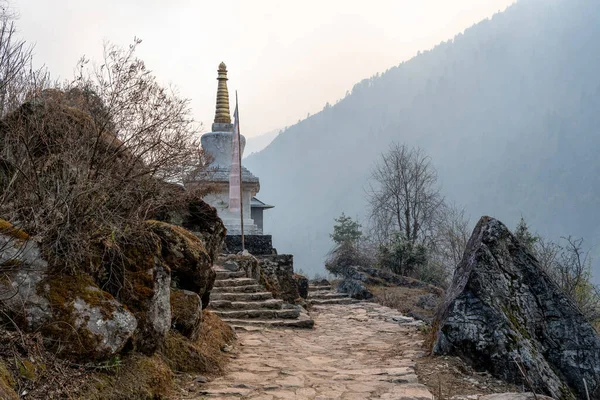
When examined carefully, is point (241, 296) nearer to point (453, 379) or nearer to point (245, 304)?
point (245, 304)

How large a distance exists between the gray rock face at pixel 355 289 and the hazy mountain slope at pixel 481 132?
207ft

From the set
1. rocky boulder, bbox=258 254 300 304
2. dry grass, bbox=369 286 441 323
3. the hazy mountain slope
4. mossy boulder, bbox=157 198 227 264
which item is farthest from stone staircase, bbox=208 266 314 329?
the hazy mountain slope

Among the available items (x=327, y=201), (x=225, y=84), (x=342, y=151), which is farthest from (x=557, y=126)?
(x=225, y=84)

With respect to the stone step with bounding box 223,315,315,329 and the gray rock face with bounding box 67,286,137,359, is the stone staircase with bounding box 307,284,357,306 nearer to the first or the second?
the stone step with bounding box 223,315,315,329

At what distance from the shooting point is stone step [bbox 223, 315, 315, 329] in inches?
313

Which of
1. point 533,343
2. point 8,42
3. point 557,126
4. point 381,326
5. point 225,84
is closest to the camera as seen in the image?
point 533,343

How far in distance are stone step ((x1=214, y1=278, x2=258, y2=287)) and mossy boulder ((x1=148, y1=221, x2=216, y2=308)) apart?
12.4ft

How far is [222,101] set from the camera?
55.5 feet

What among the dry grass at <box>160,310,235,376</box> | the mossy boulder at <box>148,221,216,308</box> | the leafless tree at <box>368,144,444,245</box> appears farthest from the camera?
the leafless tree at <box>368,144,444,245</box>

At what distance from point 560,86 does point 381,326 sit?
132 m

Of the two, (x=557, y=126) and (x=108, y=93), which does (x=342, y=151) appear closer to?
(x=557, y=126)

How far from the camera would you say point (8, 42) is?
5.54m

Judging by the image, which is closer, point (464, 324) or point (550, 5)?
point (464, 324)

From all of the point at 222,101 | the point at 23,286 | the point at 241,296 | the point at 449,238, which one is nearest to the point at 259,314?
the point at 241,296
